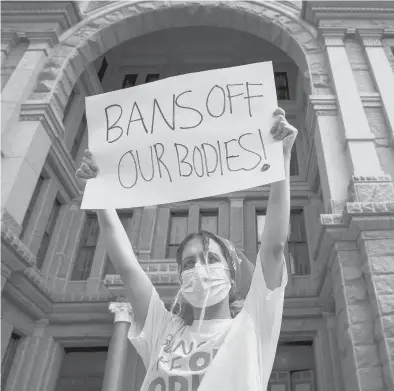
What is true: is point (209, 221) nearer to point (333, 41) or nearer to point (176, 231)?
point (176, 231)

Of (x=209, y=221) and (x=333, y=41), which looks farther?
(x=209, y=221)

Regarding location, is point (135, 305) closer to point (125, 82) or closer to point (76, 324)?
point (76, 324)

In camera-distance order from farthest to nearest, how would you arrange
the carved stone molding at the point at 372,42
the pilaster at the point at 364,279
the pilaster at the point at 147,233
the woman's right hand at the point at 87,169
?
the pilaster at the point at 147,233
the carved stone molding at the point at 372,42
the pilaster at the point at 364,279
the woman's right hand at the point at 87,169

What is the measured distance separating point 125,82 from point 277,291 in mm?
14811

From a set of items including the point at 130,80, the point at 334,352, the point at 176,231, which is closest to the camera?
the point at 334,352

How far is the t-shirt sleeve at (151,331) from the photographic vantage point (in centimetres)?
217

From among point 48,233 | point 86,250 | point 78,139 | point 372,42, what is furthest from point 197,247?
point 78,139

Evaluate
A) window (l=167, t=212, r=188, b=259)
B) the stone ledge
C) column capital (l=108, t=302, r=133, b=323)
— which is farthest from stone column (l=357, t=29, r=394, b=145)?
column capital (l=108, t=302, r=133, b=323)

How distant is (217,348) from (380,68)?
27.9 ft

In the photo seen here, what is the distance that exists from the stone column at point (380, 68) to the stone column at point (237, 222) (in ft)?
14.8

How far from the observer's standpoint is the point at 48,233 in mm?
10539

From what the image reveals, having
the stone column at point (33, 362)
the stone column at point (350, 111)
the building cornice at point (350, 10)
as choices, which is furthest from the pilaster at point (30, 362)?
the building cornice at point (350, 10)

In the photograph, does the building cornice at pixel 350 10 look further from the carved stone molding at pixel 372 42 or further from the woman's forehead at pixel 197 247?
the woman's forehead at pixel 197 247

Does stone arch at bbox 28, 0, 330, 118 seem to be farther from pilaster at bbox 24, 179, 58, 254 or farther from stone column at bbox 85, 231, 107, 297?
stone column at bbox 85, 231, 107, 297
